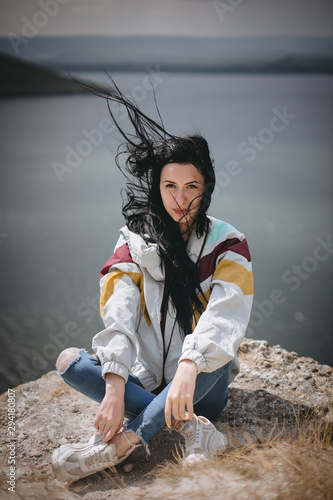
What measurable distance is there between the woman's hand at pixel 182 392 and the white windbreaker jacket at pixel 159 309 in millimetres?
39

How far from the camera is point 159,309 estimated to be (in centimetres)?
182

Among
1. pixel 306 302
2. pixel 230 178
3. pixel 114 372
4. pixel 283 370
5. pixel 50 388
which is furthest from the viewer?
pixel 230 178

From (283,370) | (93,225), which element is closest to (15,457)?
(283,370)

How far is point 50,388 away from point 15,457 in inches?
29.2

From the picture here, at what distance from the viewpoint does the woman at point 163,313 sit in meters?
1.59

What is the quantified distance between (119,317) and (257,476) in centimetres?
75

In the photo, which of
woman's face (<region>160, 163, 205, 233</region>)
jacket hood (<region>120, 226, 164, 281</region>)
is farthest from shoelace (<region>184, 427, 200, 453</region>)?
woman's face (<region>160, 163, 205, 233</region>)

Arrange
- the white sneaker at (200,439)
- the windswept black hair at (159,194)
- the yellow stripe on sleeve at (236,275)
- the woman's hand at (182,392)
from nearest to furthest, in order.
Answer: the woman's hand at (182,392) < the white sneaker at (200,439) < the yellow stripe on sleeve at (236,275) < the windswept black hair at (159,194)

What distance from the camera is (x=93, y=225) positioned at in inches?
264

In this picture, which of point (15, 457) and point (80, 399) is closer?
point (15, 457)

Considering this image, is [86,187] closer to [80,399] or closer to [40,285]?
[40,285]

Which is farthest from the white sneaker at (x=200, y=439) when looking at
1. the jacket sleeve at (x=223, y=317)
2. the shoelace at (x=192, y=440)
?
the jacket sleeve at (x=223, y=317)

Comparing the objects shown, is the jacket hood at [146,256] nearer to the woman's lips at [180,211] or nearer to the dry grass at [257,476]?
the woman's lips at [180,211]

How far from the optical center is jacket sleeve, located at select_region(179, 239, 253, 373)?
1555mm
